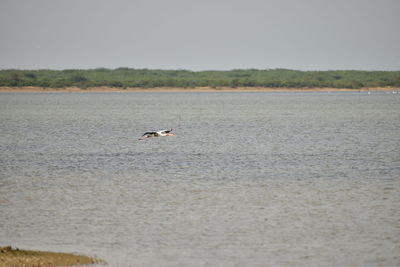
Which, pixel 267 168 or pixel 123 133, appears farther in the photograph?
pixel 123 133

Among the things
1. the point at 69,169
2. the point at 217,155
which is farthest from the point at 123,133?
the point at 69,169

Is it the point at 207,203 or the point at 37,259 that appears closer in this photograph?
the point at 37,259

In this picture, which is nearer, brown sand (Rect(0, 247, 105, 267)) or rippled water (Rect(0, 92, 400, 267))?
brown sand (Rect(0, 247, 105, 267))

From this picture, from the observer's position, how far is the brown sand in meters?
12.1

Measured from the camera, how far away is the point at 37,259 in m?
12.4

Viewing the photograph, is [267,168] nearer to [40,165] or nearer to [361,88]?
[40,165]

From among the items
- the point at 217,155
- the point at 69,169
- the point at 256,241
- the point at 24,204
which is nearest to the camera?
the point at 256,241

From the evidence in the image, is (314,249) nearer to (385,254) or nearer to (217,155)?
(385,254)

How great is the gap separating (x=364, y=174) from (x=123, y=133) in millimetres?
24077

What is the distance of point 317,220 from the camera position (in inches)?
642

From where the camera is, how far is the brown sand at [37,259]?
12.1 m

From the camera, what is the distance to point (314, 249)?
545 inches

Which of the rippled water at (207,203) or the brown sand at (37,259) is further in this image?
the rippled water at (207,203)

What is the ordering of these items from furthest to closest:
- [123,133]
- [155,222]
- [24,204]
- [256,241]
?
[123,133] → [24,204] → [155,222] → [256,241]
